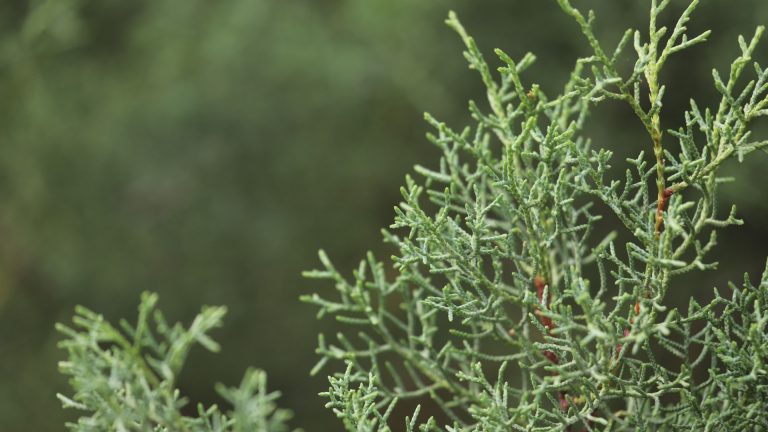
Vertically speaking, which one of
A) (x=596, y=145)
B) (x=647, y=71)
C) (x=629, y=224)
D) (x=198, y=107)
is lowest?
(x=629, y=224)

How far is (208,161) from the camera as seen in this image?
4.93m

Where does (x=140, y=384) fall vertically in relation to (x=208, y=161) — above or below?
below

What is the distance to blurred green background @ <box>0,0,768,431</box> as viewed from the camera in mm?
4523

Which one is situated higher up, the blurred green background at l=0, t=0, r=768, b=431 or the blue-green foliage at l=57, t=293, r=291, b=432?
the blurred green background at l=0, t=0, r=768, b=431

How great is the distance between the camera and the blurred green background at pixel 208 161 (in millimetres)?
4523

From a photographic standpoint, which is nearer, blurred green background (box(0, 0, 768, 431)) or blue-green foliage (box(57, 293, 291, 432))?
blue-green foliage (box(57, 293, 291, 432))

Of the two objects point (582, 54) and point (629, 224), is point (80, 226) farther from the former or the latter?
point (629, 224)

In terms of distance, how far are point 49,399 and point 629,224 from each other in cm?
435

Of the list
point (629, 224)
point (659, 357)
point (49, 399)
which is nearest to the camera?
point (629, 224)

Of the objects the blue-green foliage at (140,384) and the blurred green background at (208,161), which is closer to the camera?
the blue-green foliage at (140,384)

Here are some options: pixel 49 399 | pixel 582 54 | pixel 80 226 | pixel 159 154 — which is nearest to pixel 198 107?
pixel 159 154

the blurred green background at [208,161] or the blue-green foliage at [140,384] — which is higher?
the blurred green background at [208,161]

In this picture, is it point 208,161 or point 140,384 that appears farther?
point 208,161

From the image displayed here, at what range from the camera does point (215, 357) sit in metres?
5.05
